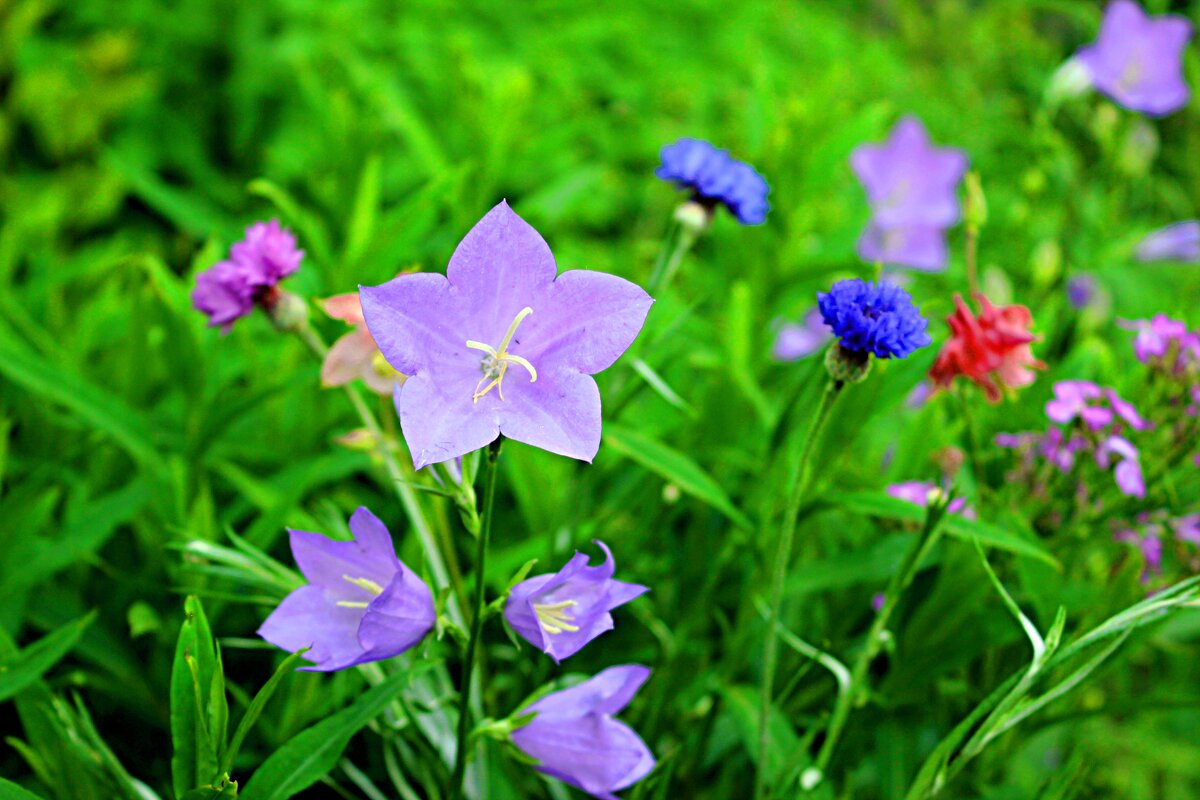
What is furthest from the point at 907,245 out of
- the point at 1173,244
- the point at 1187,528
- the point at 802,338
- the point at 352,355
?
the point at 352,355

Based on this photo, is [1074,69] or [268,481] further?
[1074,69]

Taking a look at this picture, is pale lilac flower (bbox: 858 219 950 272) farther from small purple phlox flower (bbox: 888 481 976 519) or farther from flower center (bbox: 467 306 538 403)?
flower center (bbox: 467 306 538 403)

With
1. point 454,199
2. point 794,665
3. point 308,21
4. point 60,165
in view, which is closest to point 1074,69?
point 454,199

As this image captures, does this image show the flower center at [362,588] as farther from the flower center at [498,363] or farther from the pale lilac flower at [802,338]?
the pale lilac flower at [802,338]

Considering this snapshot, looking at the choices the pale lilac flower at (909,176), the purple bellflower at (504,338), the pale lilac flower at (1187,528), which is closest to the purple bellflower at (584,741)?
the purple bellflower at (504,338)

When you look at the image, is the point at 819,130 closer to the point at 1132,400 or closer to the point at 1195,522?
the point at 1132,400

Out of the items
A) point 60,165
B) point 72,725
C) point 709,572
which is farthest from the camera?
point 60,165
